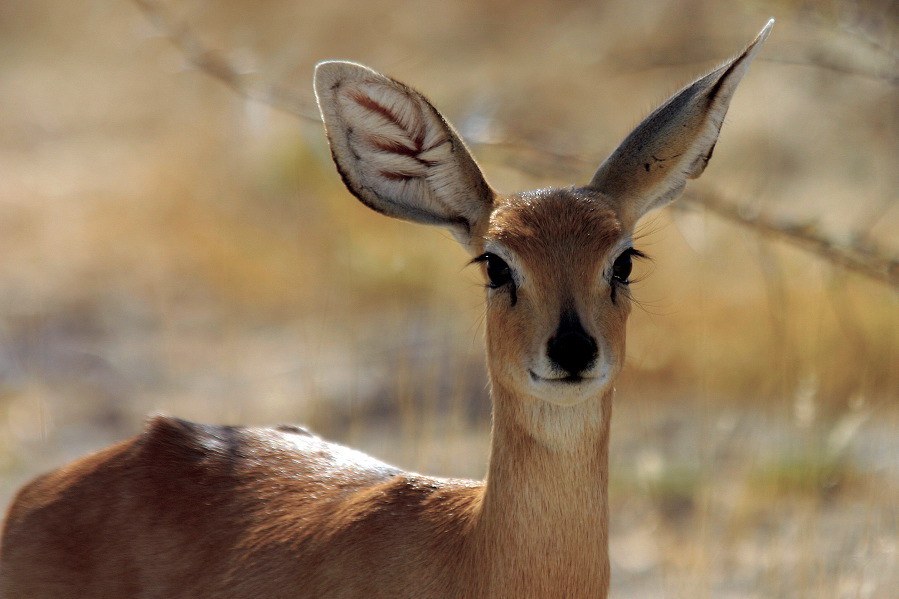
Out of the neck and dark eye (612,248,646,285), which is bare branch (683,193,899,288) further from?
the neck

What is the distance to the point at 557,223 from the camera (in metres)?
3.27

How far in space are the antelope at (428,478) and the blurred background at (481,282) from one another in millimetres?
1213

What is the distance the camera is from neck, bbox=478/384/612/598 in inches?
124

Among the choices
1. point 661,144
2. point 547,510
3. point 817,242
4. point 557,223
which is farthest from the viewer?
point 817,242

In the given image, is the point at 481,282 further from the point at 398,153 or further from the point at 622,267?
the point at 622,267

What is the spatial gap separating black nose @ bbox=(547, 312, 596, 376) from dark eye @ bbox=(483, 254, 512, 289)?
0.32m

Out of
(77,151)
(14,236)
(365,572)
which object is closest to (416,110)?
(365,572)

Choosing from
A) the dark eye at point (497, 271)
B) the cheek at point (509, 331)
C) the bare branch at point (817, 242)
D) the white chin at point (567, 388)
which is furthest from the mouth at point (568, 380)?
the bare branch at point (817, 242)

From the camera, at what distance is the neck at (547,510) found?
315 cm

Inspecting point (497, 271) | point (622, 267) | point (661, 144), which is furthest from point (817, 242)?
point (497, 271)

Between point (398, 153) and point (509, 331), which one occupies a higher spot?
point (398, 153)

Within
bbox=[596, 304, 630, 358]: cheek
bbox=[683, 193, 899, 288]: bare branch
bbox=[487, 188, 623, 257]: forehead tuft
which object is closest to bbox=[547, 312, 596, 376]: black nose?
bbox=[596, 304, 630, 358]: cheek

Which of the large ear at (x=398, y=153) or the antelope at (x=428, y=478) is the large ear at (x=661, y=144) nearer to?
the antelope at (x=428, y=478)

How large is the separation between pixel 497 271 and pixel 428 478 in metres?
0.72
